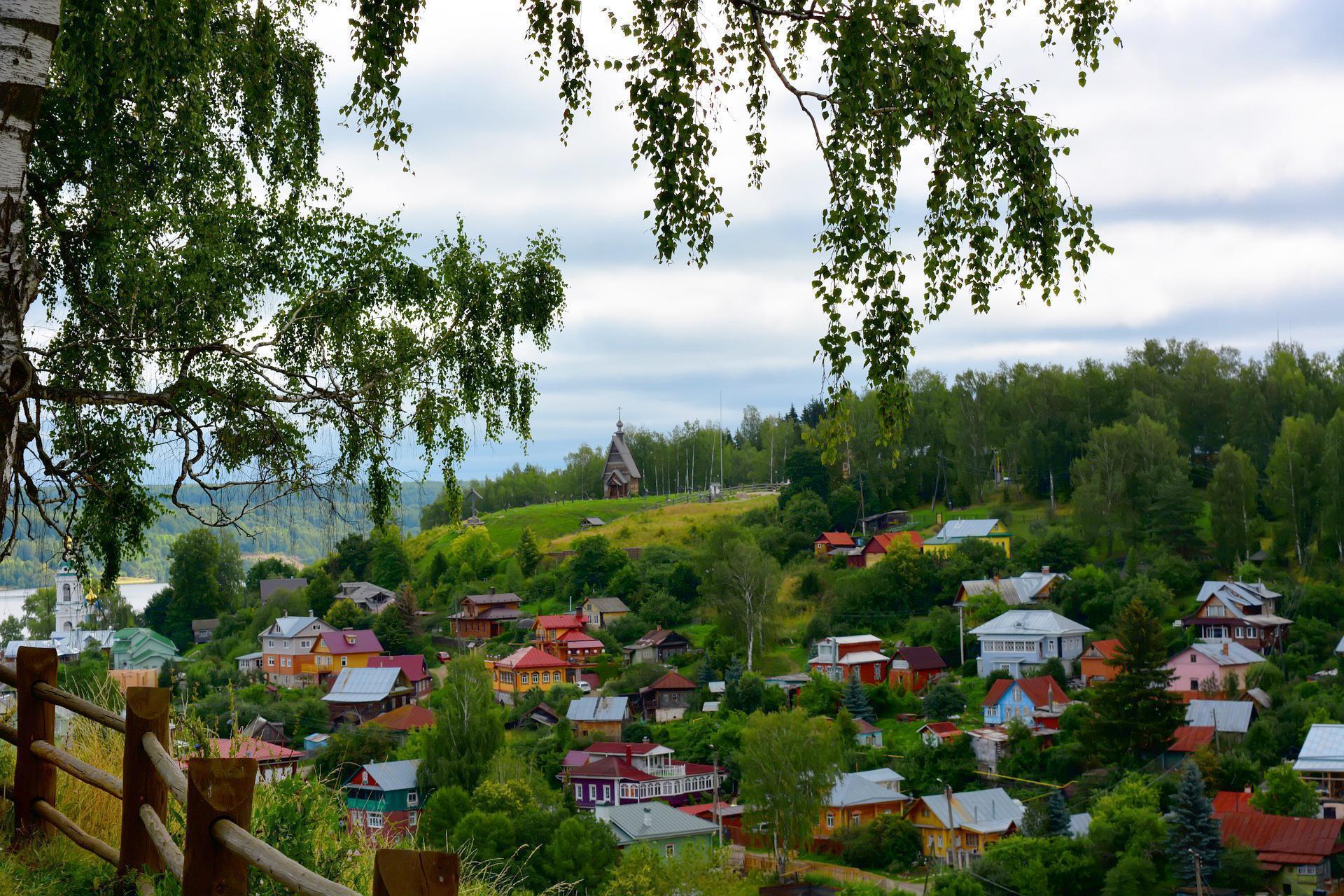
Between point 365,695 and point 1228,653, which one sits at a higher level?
point 1228,653

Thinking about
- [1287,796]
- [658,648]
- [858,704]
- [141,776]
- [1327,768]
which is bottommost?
[1287,796]

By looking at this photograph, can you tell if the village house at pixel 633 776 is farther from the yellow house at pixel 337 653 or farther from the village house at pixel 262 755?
the village house at pixel 262 755

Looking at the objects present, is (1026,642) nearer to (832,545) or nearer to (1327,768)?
(1327,768)

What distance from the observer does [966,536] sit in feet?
162

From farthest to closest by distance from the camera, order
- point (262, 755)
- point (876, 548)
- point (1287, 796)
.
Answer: point (876, 548), point (1287, 796), point (262, 755)

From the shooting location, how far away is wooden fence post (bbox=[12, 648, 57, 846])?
14.1ft

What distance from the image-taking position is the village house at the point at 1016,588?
135 ft

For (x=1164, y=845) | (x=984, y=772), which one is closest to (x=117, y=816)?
(x=1164, y=845)

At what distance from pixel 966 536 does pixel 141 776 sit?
1899 inches

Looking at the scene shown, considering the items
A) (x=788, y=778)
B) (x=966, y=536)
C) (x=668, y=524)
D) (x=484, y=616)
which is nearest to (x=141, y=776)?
(x=788, y=778)

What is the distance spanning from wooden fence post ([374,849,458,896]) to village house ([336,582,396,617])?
54.3m

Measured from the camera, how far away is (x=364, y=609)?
5456 cm

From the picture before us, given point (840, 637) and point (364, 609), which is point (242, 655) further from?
point (840, 637)

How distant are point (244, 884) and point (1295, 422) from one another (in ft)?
157
